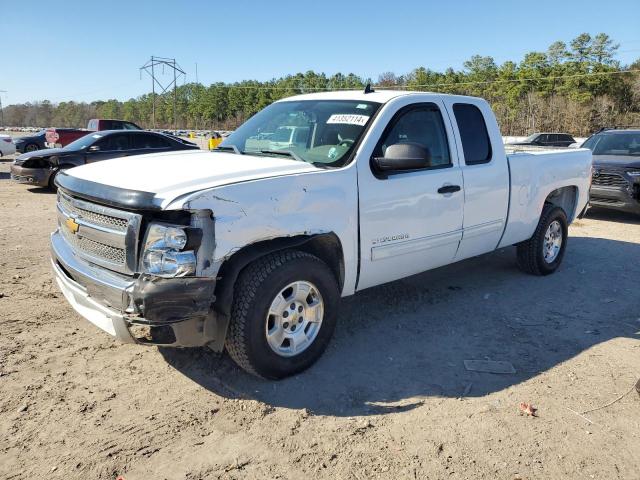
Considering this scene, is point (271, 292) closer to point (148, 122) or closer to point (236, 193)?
point (236, 193)

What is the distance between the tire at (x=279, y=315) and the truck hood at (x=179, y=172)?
1.93 feet

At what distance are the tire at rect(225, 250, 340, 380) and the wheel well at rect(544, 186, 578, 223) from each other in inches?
164

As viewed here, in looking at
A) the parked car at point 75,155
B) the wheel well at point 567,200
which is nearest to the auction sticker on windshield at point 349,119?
the wheel well at point 567,200

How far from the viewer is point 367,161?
3941mm

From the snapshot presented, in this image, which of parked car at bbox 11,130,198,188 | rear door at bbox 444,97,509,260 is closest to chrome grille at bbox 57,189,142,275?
rear door at bbox 444,97,509,260

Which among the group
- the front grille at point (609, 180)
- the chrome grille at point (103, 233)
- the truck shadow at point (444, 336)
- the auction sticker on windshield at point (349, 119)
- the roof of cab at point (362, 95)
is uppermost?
the roof of cab at point (362, 95)

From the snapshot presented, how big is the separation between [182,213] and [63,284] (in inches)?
51.2

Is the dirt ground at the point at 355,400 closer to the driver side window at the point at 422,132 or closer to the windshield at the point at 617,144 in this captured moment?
the driver side window at the point at 422,132

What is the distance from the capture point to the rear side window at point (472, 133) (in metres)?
4.91

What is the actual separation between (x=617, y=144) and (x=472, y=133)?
791 cm

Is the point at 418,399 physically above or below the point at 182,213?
below

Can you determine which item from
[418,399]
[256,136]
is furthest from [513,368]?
[256,136]

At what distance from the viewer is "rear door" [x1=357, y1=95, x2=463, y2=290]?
397cm

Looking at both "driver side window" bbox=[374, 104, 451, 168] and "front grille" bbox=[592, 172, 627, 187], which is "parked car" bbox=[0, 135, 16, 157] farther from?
"driver side window" bbox=[374, 104, 451, 168]
